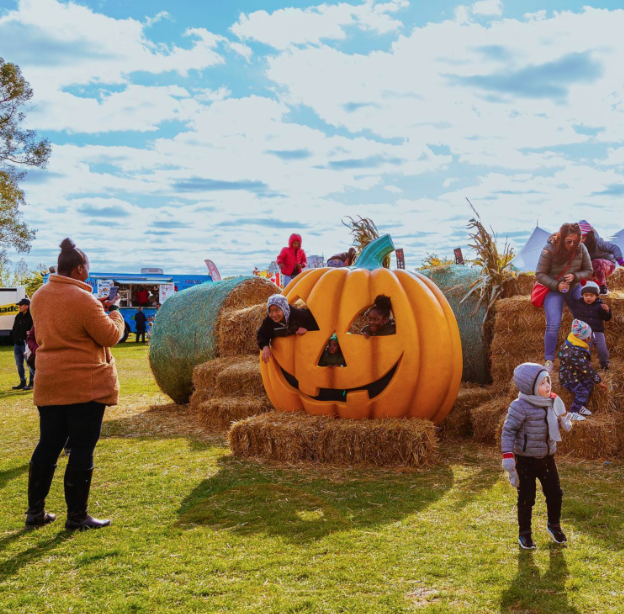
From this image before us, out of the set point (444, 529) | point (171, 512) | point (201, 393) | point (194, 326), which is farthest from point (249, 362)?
point (444, 529)

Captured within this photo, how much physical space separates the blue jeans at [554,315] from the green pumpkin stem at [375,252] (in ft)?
6.65

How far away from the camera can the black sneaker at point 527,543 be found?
13.3 ft

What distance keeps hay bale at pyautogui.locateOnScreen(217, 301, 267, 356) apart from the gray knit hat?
558 centimetres

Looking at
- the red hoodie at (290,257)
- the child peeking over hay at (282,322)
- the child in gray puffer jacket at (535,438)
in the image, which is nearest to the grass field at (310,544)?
the child in gray puffer jacket at (535,438)

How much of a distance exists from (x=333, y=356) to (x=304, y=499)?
1891 millimetres

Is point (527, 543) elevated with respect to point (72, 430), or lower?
lower

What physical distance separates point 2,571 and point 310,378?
3308 millimetres

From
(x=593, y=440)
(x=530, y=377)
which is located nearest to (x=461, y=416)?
(x=593, y=440)

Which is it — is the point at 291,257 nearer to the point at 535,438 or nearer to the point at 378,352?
the point at 378,352

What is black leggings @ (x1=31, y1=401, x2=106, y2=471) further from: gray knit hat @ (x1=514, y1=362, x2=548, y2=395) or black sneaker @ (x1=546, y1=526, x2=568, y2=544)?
black sneaker @ (x1=546, y1=526, x2=568, y2=544)

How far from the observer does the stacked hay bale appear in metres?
8.16

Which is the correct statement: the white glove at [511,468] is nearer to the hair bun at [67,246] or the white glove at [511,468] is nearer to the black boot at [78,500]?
the black boot at [78,500]

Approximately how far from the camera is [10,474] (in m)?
6.23

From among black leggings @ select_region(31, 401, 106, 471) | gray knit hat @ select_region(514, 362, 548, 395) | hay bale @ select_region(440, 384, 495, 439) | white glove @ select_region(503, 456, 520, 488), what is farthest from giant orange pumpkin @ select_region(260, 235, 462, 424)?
black leggings @ select_region(31, 401, 106, 471)
